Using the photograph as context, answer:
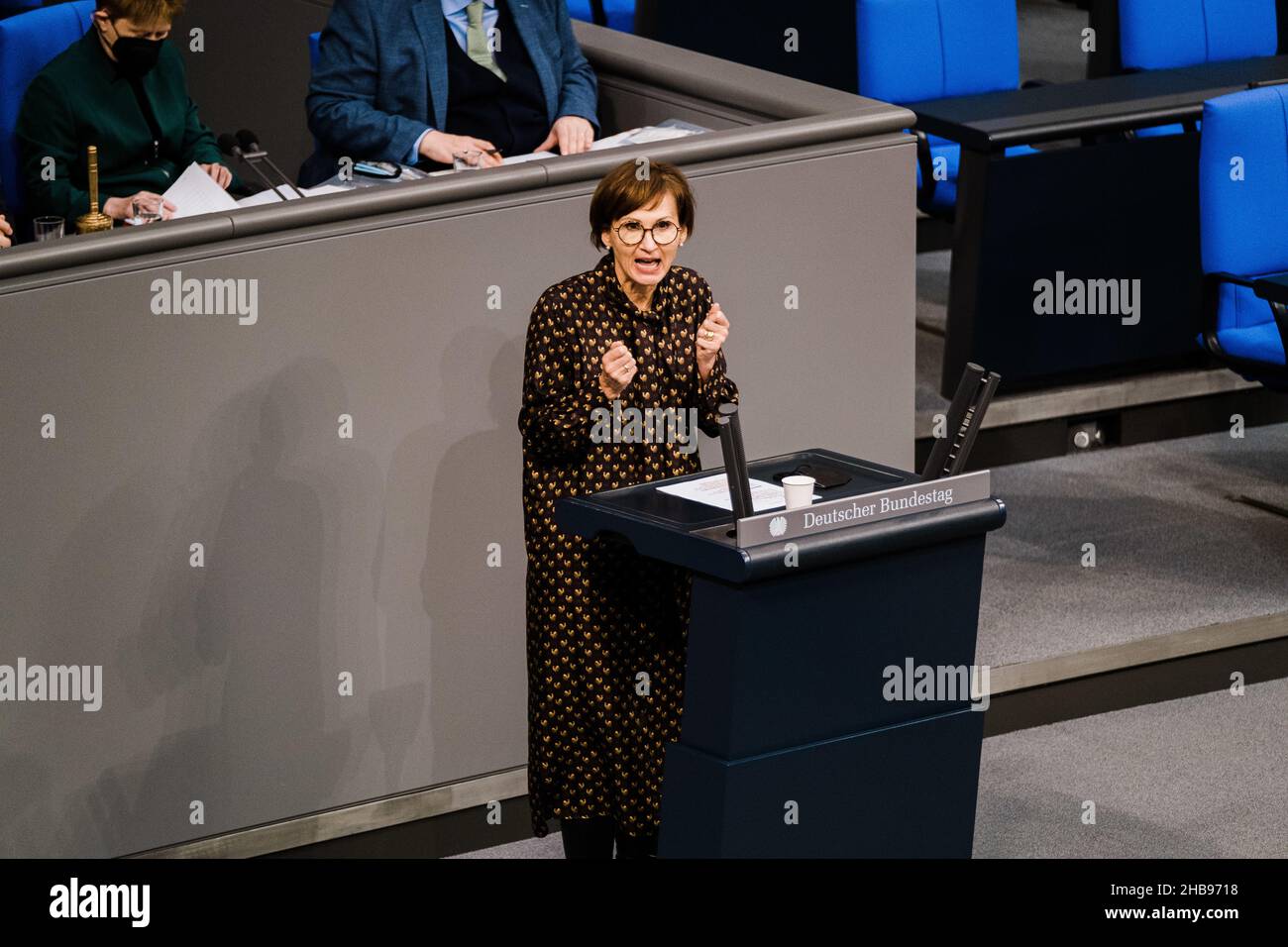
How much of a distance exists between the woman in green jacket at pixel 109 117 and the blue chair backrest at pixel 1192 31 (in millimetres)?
3284

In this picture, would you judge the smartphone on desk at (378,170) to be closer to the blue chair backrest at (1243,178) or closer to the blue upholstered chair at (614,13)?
the blue chair backrest at (1243,178)

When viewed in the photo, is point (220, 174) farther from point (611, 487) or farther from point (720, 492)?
point (720, 492)

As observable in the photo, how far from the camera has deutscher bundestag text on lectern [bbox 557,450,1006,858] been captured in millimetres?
2959

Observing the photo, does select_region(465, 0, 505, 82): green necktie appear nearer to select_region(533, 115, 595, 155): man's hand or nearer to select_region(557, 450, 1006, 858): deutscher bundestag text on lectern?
select_region(533, 115, 595, 155): man's hand

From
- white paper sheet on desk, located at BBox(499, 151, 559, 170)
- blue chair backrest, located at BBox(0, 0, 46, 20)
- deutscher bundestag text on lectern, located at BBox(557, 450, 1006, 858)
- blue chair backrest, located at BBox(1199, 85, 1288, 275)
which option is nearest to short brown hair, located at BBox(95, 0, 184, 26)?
white paper sheet on desk, located at BBox(499, 151, 559, 170)

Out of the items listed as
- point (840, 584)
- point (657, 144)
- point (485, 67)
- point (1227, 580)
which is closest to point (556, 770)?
point (840, 584)

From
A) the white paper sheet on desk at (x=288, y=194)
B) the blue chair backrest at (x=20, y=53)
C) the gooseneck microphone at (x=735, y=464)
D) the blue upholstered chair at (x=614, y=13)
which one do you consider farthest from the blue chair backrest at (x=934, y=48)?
the gooseneck microphone at (x=735, y=464)

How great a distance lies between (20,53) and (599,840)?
8.16ft

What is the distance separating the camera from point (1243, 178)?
515 cm

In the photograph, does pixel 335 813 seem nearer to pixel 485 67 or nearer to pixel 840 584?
pixel 840 584

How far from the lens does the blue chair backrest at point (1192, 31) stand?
21.6 feet

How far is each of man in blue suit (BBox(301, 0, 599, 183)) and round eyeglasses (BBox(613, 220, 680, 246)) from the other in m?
1.01

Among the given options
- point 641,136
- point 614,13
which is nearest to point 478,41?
point 641,136
